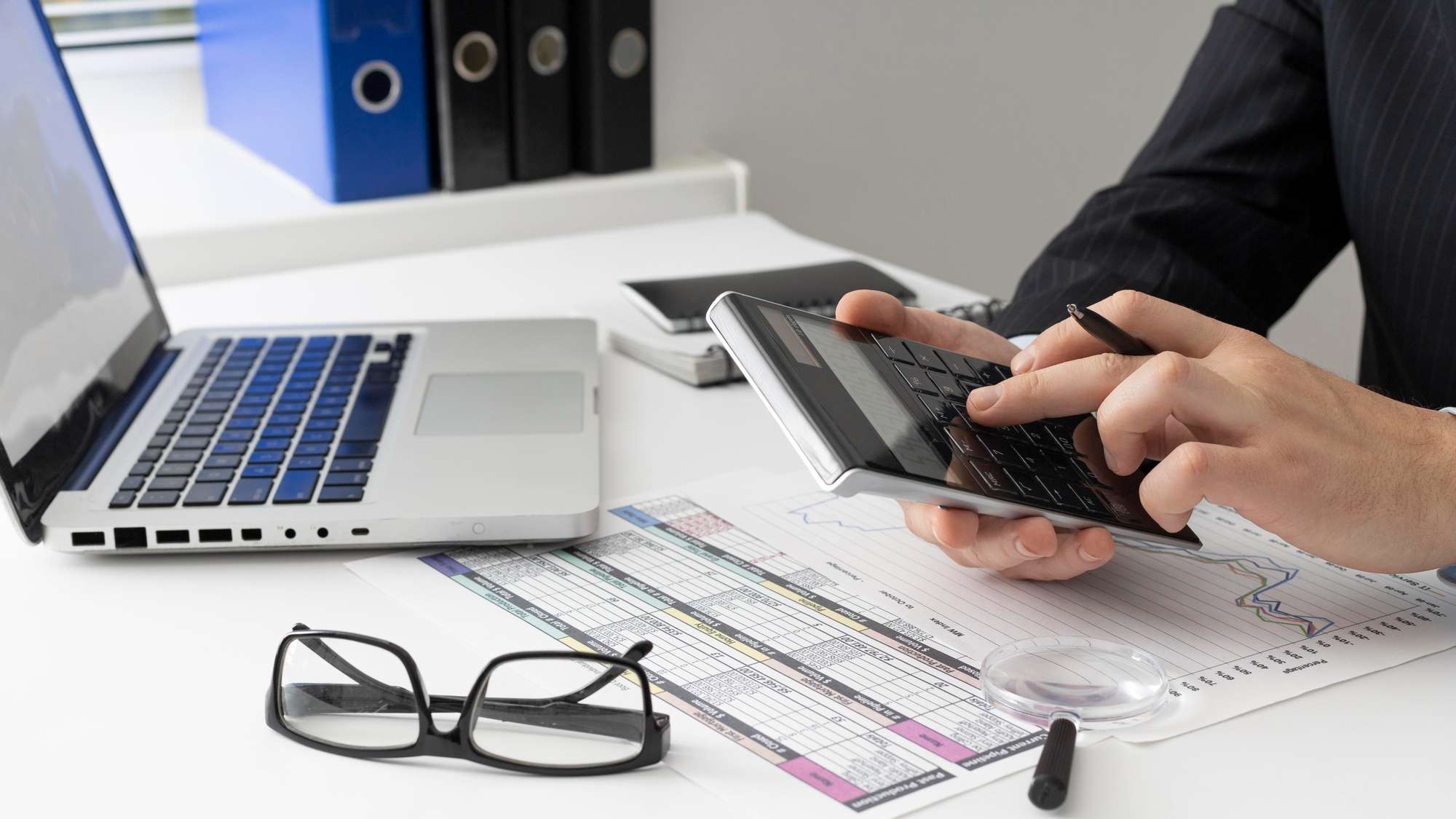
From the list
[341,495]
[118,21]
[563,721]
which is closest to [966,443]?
[563,721]

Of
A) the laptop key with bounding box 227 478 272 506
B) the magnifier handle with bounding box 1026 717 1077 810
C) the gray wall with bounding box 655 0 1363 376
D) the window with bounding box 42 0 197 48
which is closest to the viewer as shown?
the magnifier handle with bounding box 1026 717 1077 810

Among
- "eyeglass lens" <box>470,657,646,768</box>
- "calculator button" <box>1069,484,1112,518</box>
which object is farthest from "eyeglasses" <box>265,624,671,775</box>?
"calculator button" <box>1069,484,1112,518</box>

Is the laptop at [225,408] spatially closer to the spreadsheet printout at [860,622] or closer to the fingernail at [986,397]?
the spreadsheet printout at [860,622]

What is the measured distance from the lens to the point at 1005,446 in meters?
0.67

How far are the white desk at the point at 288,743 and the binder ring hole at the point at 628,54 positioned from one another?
714mm

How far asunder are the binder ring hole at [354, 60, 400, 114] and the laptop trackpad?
0.56 metres

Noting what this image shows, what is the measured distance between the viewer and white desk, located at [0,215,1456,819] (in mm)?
523

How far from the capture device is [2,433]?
0.68 meters

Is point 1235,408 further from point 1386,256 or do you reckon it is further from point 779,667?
point 1386,256

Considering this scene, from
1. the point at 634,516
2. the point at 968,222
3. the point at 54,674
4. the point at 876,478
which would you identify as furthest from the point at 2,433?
the point at 968,222

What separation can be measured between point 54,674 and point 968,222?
5.51 feet

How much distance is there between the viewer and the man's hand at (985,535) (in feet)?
2.11

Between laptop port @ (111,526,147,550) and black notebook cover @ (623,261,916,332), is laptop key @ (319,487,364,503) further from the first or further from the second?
black notebook cover @ (623,261,916,332)

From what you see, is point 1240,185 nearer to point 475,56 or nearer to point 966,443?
point 966,443
